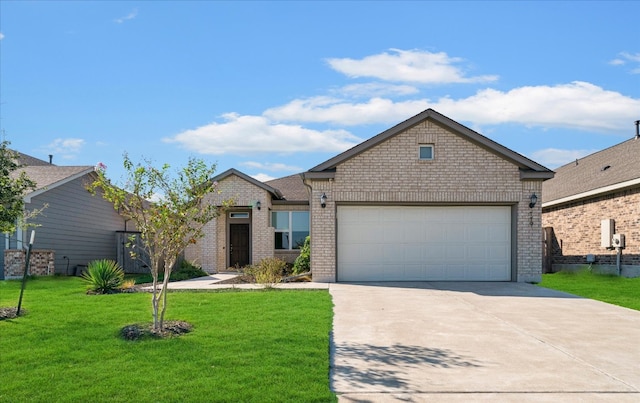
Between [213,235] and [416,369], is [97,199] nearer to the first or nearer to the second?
[213,235]

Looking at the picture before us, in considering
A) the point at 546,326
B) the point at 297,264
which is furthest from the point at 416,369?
the point at 297,264

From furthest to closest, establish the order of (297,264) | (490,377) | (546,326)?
1. (297,264)
2. (546,326)
3. (490,377)

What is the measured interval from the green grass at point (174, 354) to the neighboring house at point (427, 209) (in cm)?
506

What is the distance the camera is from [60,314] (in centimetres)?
1103

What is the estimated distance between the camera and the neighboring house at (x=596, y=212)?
20.5 meters

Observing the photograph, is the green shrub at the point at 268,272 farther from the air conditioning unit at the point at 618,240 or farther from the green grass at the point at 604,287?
the air conditioning unit at the point at 618,240

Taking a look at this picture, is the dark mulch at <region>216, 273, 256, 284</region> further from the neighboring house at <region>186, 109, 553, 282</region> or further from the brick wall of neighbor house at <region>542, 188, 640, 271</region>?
the brick wall of neighbor house at <region>542, 188, 640, 271</region>

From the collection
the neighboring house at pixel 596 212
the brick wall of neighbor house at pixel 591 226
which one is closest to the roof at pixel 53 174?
the neighboring house at pixel 596 212

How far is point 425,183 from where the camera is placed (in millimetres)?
17172

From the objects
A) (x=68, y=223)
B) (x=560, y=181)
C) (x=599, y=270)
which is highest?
(x=560, y=181)

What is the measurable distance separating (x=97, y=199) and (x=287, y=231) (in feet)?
29.2

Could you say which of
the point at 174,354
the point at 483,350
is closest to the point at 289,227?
the point at 483,350

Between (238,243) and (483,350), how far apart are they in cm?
1722

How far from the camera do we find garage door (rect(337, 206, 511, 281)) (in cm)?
1736
